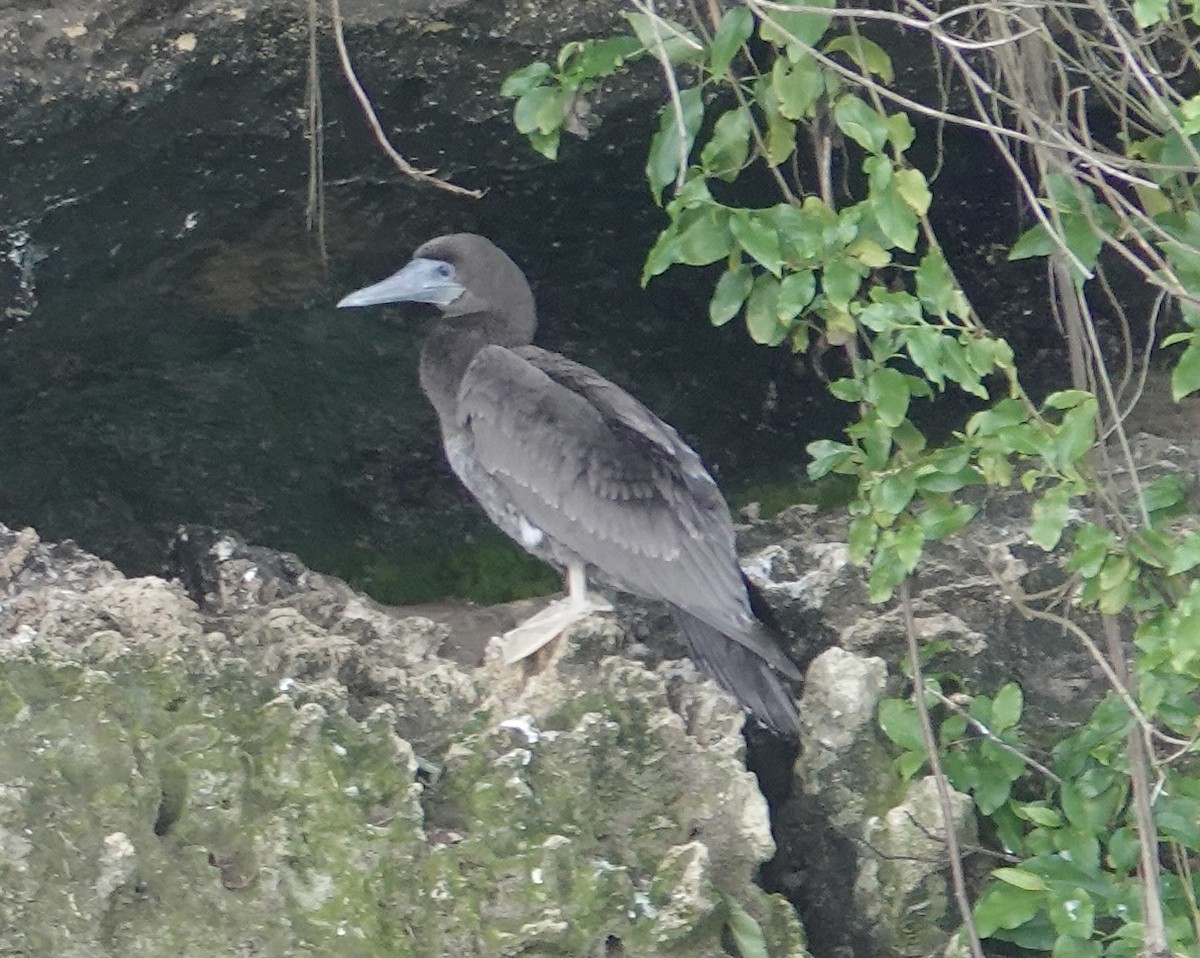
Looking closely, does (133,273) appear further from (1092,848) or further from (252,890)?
(1092,848)

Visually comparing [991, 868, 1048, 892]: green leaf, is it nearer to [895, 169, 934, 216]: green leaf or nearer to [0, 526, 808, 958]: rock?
[0, 526, 808, 958]: rock

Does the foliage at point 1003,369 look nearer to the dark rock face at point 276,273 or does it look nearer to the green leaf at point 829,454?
the green leaf at point 829,454

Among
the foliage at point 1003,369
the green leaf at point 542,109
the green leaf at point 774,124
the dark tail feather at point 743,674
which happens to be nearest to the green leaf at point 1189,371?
the foliage at point 1003,369

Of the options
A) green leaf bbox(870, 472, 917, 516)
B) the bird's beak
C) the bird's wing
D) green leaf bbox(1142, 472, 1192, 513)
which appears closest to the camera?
green leaf bbox(870, 472, 917, 516)

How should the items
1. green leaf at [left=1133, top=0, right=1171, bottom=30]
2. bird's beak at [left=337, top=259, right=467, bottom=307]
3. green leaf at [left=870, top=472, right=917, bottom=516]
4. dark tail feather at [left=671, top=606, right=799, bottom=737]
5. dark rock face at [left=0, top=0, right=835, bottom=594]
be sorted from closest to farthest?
green leaf at [left=1133, top=0, right=1171, bottom=30], green leaf at [left=870, top=472, right=917, bottom=516], dark tail feather at [left=671, top=606, right=799, bottom=737], dark rock face at [left=0, top=0, right=835, bottom=594], bird's beak at [left=337, top=259, right=467, bottom=307]

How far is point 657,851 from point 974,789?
631 millimetres

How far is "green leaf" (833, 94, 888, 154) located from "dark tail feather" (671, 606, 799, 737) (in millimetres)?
1068

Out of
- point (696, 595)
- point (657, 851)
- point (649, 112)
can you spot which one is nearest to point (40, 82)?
point (649, 112)

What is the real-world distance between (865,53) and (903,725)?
1.20 metres

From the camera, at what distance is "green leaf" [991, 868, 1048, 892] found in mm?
2789

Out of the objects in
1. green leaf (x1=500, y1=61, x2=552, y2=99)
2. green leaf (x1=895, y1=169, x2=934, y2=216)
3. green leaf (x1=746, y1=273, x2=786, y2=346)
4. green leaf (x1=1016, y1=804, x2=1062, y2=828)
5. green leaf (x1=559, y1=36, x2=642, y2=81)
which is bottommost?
green leaf (x1=1016, y1=804, x2=1062, y2=828)

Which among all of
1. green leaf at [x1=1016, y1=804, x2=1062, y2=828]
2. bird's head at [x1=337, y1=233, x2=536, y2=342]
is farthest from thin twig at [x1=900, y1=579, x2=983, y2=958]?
bird's head at [x1=337, y1=233, x2=536, y2=342]

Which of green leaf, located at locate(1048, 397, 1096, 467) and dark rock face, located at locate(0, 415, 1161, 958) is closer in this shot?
green leaf, located at locate(1048, 397, 1096, 467)

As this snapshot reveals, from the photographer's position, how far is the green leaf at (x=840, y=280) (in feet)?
8.74
